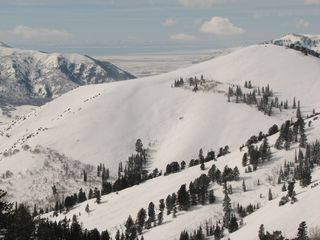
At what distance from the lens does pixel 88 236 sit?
461 ft

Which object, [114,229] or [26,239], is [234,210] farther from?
[26,239]

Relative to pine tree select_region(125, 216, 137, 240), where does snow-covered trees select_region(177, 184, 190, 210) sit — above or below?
above

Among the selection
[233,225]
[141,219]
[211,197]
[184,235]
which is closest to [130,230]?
[141,219]

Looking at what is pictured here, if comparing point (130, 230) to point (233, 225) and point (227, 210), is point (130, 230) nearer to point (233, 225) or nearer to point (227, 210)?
point (227, 210)

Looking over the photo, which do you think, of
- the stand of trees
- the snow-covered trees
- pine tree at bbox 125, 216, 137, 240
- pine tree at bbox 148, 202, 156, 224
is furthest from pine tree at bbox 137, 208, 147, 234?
the stand of trees

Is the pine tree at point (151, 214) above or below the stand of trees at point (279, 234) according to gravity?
below

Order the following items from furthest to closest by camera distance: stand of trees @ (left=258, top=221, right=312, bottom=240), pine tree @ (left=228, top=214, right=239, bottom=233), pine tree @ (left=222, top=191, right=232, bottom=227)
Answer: pine tree @ (left=222, top=191, right=232, bottom=227), pine tree @ (left=228, top=214, right=239, bottom=233), stand of trees @ (left=258, top=221, right=312, bottom=240)

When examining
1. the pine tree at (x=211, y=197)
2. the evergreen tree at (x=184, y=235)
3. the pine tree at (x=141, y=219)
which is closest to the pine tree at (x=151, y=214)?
the pine tree at (x=141, y=219)

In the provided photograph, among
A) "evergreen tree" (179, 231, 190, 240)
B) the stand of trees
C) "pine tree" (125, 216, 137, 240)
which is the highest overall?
the stand of trees

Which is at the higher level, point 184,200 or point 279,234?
point 279,234

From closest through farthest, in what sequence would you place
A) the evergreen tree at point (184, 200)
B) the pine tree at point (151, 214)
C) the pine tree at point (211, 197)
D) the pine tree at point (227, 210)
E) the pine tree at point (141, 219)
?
the pine tree at point (227, 210) → the pine tree at point (141, 219) → the pine tree at point (151, 214) → the evergreen tree at point (184, 200) → the pine tree at point (211, 197)

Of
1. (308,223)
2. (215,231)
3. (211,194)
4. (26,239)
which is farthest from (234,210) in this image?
(26,239)

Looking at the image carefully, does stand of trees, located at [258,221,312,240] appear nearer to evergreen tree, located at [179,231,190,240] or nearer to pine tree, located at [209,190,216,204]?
evergreen tree, located at [179,231,190,240]

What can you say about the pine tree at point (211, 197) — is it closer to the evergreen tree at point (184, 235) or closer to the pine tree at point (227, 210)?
the pine tree at point (227, 210)
